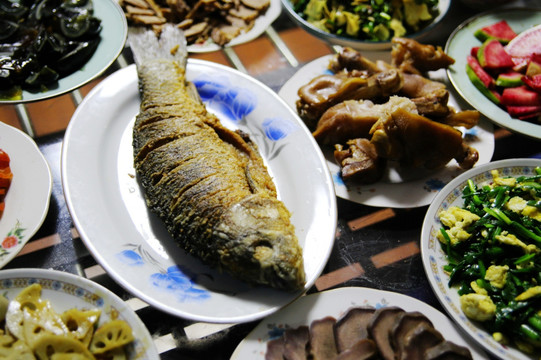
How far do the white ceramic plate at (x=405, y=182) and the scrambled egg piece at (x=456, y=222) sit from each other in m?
0.19

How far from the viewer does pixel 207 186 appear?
2002 mm

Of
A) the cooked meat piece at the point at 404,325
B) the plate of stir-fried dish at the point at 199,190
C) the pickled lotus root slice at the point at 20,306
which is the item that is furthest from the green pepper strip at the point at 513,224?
the pickled lotus root slice at the point at 20,306

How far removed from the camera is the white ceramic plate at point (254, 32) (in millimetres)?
3043

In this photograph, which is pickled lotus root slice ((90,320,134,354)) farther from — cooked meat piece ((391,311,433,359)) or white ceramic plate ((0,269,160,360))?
cooked meat piece ((391,311,433,359))

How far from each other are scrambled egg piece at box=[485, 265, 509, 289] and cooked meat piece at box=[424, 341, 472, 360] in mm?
425

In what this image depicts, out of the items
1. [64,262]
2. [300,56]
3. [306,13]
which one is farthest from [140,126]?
[306,13]

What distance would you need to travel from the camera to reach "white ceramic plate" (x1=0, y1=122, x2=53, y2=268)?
1.97 m

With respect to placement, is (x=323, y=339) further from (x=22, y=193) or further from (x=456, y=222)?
(x=22, y=193)

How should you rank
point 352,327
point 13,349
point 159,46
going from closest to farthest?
1. point 13,349
2. point 352,327
3. point 159,46

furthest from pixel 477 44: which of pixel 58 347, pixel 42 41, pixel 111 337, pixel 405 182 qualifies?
pixel 58 347

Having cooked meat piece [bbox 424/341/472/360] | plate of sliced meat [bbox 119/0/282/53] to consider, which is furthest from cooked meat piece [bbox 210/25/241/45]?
cooked meat piece [bbox 424/341/472/360]

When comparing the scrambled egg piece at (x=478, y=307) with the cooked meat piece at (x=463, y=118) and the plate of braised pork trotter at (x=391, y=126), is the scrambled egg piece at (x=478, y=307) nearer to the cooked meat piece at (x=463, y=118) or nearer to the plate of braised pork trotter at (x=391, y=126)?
the plate of braised pork trotter at (x=391, y=126)

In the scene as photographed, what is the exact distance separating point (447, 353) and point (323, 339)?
0.48 meters

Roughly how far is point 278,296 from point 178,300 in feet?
1.40
